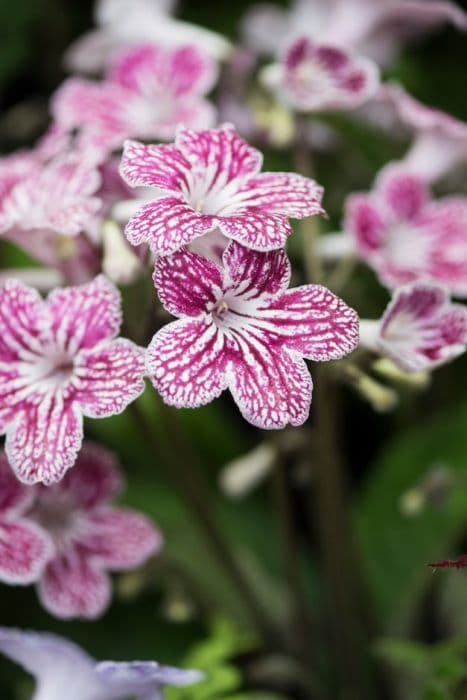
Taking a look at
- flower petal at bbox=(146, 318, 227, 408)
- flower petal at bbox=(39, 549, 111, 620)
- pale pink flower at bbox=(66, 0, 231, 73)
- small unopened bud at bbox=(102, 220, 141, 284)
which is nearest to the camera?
flower petal at bbox=(146, 318, 227, 408)

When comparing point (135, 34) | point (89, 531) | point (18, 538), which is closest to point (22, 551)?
point (18, 538)

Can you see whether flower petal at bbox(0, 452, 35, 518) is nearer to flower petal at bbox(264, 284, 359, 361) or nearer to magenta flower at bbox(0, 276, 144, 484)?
magenta flower at bbox(0, 276, 144, 484)

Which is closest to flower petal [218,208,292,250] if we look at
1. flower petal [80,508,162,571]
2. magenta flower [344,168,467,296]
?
magenta flower [344,168,467,296]

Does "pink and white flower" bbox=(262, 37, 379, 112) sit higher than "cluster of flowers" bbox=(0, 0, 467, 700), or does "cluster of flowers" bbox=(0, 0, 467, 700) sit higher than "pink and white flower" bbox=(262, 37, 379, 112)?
"pink and white flower" bbox=(262, 37, 379, 112)

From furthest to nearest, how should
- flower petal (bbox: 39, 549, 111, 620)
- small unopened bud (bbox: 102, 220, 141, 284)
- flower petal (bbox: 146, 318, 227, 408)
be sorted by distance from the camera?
flower petal (bbox: 39, 549, 111, 620), small unopened bud (bbox: 102, 220, 141, 284), flower petal (bbox: 146, 318, 227, 408)

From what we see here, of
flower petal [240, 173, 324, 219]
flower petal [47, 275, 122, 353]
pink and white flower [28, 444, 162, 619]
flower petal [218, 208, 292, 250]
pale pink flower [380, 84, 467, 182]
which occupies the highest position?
pale pink flower [380, 84, 467, 182]

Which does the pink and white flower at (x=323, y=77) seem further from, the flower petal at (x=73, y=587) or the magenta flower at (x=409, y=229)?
the flower petal at (x=73, y=587)

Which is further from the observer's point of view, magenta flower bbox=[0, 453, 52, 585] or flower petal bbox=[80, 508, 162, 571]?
flower petal bbox=[80, 508, 162, 571]

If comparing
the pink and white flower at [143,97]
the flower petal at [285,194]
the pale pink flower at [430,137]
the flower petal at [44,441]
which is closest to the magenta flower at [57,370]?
the flower petal at [44,441]

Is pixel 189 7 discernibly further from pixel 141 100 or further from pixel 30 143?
pixel 141 100

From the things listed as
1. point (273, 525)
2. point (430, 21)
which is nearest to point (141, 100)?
point (430, 21)
